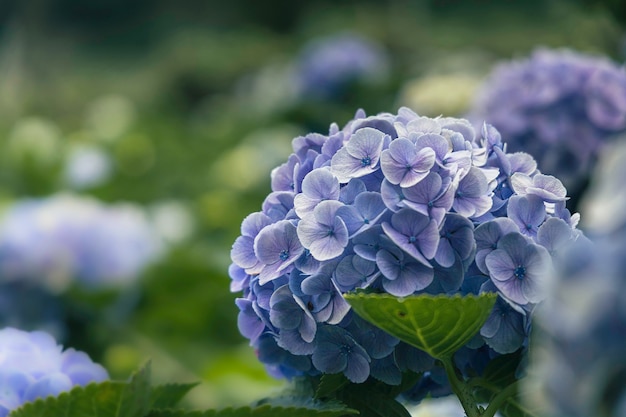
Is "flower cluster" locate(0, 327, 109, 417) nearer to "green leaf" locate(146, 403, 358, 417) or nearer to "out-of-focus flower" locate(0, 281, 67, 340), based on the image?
"green leaf" locate(146, 403, 358, 417)

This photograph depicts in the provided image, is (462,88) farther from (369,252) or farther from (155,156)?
(369,252)

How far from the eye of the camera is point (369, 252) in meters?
0.60

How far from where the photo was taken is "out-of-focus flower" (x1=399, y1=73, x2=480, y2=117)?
2.28 metres

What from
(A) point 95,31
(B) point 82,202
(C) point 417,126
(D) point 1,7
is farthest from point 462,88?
(A) point 95,31

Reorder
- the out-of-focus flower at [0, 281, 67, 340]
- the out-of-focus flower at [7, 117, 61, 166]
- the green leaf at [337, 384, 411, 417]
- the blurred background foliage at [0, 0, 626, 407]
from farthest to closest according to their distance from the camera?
the out-of-focus flower at [7, 117, 61, 166]
the blurred background foliage at [0, 0, 626, 407]
the out-of-focus flower at [0, 281, 67, 340]
the green leaf at [337, 384, 411, 417]

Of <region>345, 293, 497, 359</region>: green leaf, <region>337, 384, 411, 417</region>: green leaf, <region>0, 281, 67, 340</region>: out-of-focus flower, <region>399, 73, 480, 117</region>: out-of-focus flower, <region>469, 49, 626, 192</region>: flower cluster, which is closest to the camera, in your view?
→ <region>345, 293, 497, 359</region>: green leaf

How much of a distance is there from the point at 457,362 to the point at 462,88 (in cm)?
178

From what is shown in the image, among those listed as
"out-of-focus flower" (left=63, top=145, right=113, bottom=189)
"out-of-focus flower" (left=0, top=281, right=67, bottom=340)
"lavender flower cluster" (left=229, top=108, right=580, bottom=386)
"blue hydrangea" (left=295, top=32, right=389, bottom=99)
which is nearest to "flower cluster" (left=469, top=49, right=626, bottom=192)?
"lavender flower cluster" (left=229, top=108, right=580, bottom=386)

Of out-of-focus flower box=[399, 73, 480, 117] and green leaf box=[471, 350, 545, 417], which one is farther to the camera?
out-of-focus flower box=[399, 73, 480, 117]

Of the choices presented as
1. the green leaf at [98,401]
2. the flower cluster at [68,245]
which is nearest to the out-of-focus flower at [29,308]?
the flower cluster at [68,245]

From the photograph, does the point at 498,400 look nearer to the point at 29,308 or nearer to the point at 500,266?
the point at 500,266

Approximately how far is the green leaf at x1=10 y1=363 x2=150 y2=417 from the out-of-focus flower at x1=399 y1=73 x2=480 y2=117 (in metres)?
1.69

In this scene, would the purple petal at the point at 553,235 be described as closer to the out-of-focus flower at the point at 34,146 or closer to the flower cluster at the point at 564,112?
the flower cluster at the point at 564,112

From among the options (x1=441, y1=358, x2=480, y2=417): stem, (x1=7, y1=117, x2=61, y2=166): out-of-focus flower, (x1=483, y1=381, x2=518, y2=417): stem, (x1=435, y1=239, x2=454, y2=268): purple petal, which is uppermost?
(x1=7, y1=117, x2=61, y2=166): out-of-focus flower
